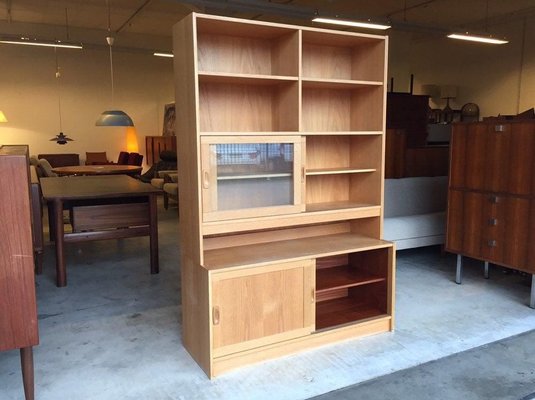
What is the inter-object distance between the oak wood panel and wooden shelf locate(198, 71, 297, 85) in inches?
39.9

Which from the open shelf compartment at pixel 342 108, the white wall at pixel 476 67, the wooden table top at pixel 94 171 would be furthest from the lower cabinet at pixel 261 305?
the white wall at pixel 476 67

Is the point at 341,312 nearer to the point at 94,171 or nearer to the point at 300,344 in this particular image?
the point at 300,344

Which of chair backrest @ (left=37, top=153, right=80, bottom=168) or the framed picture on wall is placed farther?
the framed picture on wall

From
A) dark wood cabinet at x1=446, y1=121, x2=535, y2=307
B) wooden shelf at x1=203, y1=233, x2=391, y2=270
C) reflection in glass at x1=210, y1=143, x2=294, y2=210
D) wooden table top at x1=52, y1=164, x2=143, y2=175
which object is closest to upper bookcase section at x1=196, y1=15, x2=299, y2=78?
reflection in glass at x1=210, y1=143, x2=294, y2=210

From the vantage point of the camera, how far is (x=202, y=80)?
266 centimetres

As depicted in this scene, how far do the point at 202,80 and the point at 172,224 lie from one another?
14.5 ft

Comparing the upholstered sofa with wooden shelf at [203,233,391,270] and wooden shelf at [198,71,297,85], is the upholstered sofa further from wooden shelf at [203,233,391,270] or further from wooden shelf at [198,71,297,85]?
wooden shelf at [198,71,297,85]

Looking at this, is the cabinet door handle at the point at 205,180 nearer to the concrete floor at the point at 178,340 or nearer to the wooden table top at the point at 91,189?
the concrete floor at the point at 178,340

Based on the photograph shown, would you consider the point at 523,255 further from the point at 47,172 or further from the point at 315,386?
the point at 47,172

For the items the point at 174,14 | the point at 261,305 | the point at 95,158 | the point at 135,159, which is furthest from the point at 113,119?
the point at 261,305

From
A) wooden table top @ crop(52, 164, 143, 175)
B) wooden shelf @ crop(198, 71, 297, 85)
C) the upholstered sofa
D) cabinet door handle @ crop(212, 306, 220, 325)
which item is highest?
wooden shelf @ crop(198, 71, 297, 85)

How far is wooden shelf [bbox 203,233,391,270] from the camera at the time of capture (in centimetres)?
261

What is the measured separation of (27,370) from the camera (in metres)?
2.18

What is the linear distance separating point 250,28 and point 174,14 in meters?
6.88
